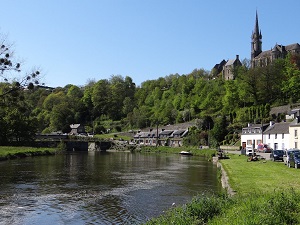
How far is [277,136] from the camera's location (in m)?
→ 67.1

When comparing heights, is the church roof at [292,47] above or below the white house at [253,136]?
above

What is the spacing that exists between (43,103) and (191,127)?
111807 millimetres

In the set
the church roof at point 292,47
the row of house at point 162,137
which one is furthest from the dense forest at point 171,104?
the church roof at point 292,47

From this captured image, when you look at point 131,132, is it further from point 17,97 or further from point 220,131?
point 17,97

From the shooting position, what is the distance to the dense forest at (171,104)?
91438 millimetres

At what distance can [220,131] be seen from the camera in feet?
303

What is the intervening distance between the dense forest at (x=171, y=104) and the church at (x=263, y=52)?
1507cm

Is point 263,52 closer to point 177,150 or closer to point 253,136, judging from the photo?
point 177,150

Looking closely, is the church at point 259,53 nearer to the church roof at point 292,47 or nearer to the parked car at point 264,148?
the church roof at point 292,47

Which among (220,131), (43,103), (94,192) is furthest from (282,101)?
(43,103)

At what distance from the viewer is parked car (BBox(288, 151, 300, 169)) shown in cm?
3350

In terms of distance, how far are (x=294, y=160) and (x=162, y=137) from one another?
3444 inches

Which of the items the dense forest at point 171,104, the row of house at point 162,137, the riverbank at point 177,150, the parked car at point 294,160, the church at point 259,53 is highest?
the church at point 259,53

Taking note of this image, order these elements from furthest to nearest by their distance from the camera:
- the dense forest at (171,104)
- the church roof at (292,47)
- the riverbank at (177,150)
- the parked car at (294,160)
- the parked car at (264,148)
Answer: the church roof at (292,47) → the dense forest at (171,104) → the riverbank at (177,150) → the parked car at (264,148) → the parked car at (294,160)
